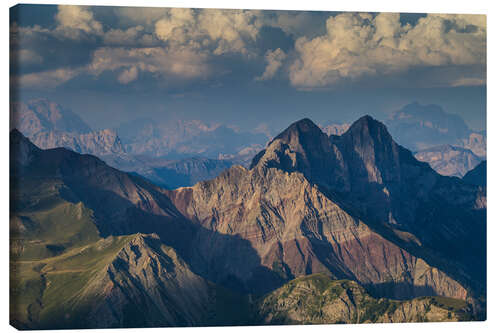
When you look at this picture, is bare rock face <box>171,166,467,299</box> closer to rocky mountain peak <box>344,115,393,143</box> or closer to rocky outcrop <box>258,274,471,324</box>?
rocky outcrop <box>258,274,471,324</box>

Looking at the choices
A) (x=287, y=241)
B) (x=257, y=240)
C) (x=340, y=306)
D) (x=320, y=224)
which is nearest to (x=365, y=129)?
(x=320, y=224)

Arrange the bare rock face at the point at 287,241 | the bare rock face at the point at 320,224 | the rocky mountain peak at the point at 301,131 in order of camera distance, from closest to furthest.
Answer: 1. the bare rock face at the point at 287,241
2. the bare rock face at the point at 320,224
3. the rocky mountain peak at the point at 301,131

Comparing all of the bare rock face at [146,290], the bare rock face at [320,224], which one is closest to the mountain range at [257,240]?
the bare rock face at [146,290]

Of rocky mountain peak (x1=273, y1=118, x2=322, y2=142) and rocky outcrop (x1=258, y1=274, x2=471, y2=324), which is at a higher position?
rocky mountain peak (x1=273, y1=118, x2=322, y2=142)

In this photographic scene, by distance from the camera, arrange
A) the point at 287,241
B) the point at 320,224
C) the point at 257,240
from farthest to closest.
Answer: the point at 257,240
the point at 320,224
the point at 287,241

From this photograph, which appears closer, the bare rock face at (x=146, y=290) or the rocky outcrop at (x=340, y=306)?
the rocky outcrop at (x=340, y=306)

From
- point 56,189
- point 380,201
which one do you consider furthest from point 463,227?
point 56,189

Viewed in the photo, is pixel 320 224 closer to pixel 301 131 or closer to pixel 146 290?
pixel 301 131

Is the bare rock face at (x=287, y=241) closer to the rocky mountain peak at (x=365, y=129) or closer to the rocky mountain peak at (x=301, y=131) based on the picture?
the rocky mountain peak at (x=301, y=131)

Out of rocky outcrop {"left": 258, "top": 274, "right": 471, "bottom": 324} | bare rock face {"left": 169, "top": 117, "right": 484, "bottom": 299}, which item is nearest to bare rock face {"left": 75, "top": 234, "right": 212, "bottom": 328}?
rocky outcrop {"left": 258, "top": 274, "right": 471, "bottom": 324}
